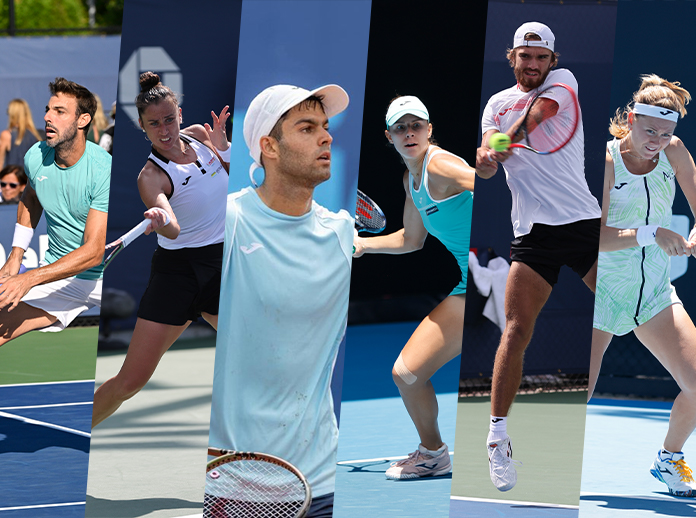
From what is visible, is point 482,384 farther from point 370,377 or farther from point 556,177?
point 556,177

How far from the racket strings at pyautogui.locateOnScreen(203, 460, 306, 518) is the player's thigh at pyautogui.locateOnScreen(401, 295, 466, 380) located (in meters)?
0.76

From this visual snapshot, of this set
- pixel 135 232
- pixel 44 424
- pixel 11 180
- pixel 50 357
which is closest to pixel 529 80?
pixel 135 232

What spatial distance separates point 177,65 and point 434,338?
170cm

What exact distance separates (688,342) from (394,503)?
6.24ft

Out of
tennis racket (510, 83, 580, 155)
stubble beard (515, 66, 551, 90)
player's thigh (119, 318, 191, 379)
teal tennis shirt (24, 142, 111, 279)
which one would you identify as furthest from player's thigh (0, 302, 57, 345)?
stubble beard (515, 66, 551, 90)

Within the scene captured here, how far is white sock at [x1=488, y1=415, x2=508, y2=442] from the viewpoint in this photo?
400 centimetres

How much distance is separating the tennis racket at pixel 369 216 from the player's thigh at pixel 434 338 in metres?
0.49

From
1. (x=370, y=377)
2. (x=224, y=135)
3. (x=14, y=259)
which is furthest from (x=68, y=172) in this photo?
(x=370, y=377)

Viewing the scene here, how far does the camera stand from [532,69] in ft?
13.0

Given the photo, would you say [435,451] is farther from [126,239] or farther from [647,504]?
[126,239]

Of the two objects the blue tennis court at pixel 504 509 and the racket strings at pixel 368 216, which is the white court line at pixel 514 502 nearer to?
the blue tennis court at pixel 504 509

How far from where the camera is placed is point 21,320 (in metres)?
5.17

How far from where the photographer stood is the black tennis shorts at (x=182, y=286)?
13.2 feet

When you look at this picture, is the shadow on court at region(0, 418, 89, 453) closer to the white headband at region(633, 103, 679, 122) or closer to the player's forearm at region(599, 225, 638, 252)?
the player's forearm at region(599, 225, 638, 252)
